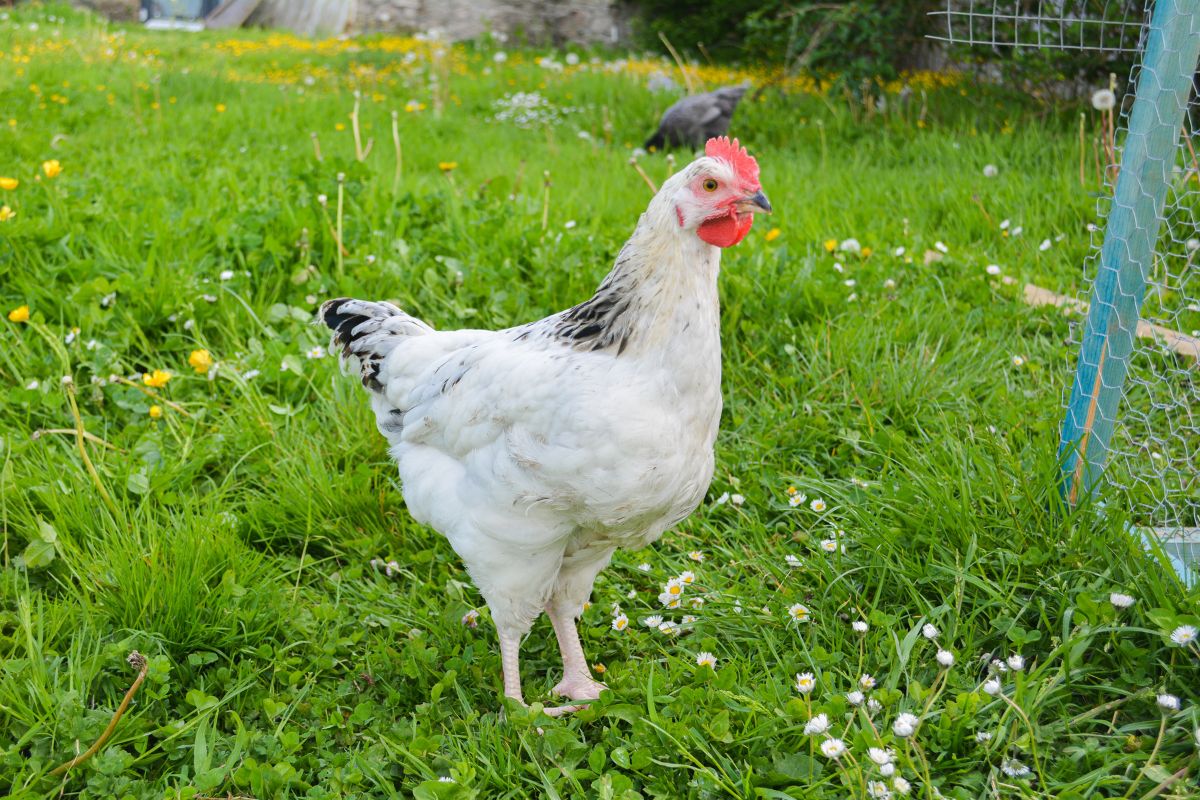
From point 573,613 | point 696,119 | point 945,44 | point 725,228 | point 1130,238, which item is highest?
point 725,228

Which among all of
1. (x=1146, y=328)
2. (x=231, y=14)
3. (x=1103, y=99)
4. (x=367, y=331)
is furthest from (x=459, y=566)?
(x=231, y=14)

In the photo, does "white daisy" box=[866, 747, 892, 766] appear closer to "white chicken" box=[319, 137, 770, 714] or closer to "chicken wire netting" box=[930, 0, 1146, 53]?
"white chicken" box=[319, 137, 770, 714]

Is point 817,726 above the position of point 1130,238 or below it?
below

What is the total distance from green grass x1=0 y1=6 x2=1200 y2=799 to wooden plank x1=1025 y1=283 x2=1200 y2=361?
110 millimetres

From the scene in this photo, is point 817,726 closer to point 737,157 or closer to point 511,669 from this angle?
point 511,669

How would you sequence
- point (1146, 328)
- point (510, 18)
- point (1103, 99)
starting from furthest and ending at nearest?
1. point (510, 18)
2. point (1103, 99)
3. point (1146, 328)

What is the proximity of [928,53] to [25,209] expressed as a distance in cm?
728

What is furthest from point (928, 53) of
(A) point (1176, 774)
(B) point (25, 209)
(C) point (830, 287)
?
(A) point (1176, 774)

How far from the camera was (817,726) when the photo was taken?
75.7 inches

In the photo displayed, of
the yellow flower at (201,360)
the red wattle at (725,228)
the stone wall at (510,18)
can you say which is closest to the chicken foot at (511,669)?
the red wattle at (725,228)

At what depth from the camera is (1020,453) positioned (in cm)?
285

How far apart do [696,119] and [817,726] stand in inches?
214

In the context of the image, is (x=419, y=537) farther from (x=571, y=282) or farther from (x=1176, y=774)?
(x=1176, y=774)

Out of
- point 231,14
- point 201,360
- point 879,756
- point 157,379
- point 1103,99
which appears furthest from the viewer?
point 231,14
